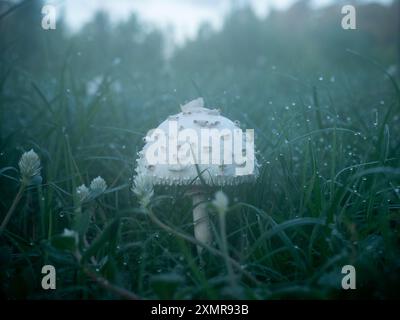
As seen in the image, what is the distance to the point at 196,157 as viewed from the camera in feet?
4.20

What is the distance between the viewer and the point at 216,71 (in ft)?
16.8

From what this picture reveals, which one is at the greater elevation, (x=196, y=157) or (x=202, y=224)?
(x=196, y=157)

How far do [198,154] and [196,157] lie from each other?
0.01m

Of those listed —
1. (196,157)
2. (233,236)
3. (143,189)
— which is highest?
(196,157)

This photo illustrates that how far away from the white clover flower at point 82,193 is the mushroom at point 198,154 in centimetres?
17

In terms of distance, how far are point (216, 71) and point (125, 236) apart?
12.8 ft

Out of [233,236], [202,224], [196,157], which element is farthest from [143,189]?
[233,236]

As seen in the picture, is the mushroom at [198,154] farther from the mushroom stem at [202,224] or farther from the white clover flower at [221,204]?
the white clover flower at [221,204]

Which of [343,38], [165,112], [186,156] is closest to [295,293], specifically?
[186,156]

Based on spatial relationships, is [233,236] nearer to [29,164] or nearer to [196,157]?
[196,157]

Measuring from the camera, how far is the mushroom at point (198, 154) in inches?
50.4

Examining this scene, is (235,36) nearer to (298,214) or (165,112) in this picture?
(165,112)

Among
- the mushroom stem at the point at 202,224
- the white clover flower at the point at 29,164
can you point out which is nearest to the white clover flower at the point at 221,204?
the mushroom stem at the point at 202,224
